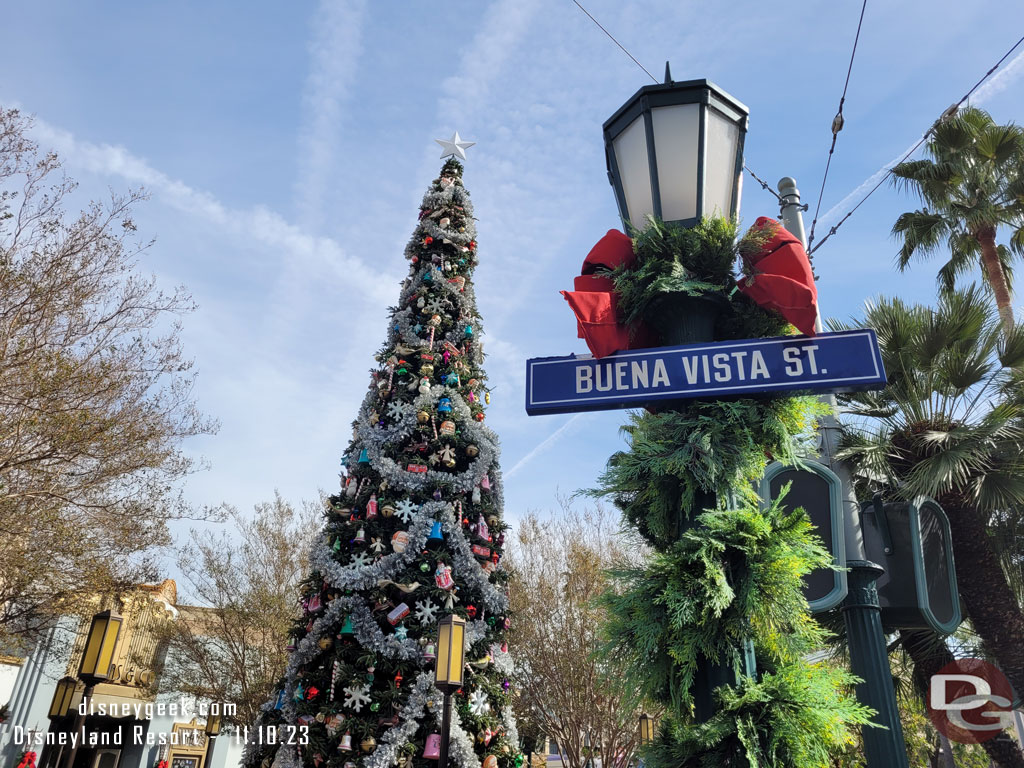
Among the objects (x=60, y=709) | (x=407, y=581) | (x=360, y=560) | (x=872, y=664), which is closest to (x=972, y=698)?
(x=872, y=664)

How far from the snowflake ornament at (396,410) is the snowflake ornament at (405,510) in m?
1.08

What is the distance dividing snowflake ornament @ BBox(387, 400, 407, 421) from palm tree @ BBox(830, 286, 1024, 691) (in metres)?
4.81

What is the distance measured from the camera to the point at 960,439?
682 cm

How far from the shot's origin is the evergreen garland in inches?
67.1

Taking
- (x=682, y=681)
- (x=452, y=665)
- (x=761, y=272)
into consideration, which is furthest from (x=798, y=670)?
(x=452, y=665)

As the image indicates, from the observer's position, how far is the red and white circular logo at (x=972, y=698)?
6.49 meters

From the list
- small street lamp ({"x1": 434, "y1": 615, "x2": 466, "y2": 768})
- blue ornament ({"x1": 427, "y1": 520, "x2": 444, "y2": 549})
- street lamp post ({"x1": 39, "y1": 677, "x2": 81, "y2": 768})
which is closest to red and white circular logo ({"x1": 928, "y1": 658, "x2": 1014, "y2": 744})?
small street lamp ({"x1": 434, "y1": 615, "x2": 466, "y2": 768})

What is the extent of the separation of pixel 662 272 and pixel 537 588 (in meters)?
13.8

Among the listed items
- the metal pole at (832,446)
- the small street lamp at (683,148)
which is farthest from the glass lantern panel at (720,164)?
the metal pole at (832,446)

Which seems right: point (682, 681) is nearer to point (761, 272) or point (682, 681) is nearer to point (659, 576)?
point (659, 576)

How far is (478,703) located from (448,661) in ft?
3.67

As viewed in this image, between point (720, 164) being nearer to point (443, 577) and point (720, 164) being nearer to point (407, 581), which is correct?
point (443, 577)

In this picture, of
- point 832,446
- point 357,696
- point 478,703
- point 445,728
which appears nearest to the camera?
point 832,446

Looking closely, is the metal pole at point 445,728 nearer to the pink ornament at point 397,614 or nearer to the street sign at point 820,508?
the pink ornament at point 397,614
